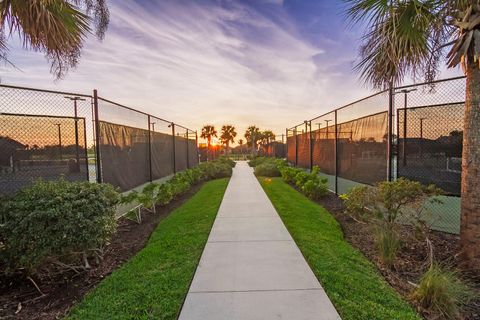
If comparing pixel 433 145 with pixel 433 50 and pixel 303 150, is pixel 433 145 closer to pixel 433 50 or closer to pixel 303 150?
pixel 433 50

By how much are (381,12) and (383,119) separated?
264 centimetres

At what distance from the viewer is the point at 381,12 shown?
3.90 meters

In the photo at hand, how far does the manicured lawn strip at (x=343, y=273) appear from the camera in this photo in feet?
8.47

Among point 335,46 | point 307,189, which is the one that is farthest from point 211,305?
point 335,46

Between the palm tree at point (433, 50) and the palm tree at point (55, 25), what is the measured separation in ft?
11.9

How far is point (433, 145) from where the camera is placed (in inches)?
198

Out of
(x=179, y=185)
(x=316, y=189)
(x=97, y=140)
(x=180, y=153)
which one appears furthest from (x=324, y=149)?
(x=97, y=140)

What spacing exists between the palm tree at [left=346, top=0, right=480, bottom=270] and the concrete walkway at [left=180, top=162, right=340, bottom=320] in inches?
85.2

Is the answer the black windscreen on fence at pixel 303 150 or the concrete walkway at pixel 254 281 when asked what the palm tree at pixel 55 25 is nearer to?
the concrete walkway at pixel 254 281

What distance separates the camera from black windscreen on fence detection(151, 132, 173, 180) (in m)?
9.78

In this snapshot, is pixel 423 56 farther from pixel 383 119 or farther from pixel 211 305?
pixel 211 305

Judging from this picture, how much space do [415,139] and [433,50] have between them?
1.70 m

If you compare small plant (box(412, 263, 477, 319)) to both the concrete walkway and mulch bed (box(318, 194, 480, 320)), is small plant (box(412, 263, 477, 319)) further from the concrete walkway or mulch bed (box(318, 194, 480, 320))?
the concrete walkway

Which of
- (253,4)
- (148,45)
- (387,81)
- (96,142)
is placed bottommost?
(96,142)
